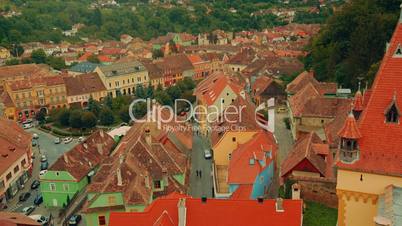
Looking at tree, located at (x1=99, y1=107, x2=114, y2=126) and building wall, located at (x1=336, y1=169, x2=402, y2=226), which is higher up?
building wall, located at (x1=336, y1=169, x2=402, y2=226)

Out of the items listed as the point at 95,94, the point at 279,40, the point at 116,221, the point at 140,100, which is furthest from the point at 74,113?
the point at 279,40

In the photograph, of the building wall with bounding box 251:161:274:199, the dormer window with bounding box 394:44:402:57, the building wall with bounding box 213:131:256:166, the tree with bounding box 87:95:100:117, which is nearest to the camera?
the dormer window with bounding box 394:44:402:57

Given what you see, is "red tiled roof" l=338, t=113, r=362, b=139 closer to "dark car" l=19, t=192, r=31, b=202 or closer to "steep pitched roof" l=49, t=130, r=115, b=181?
"steep pitched roof" l=49, t=130, r=115, b=181

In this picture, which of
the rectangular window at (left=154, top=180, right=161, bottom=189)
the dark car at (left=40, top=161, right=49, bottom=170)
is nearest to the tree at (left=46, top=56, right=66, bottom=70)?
the dark car at (left=40, top=161, right=49, bottom=170)

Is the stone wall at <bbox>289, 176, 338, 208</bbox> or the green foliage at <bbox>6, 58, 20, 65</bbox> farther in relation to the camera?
the green foliage at <bbox>6, 58, 20, 65</bbox>

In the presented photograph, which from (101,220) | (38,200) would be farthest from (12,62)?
(101,220)
